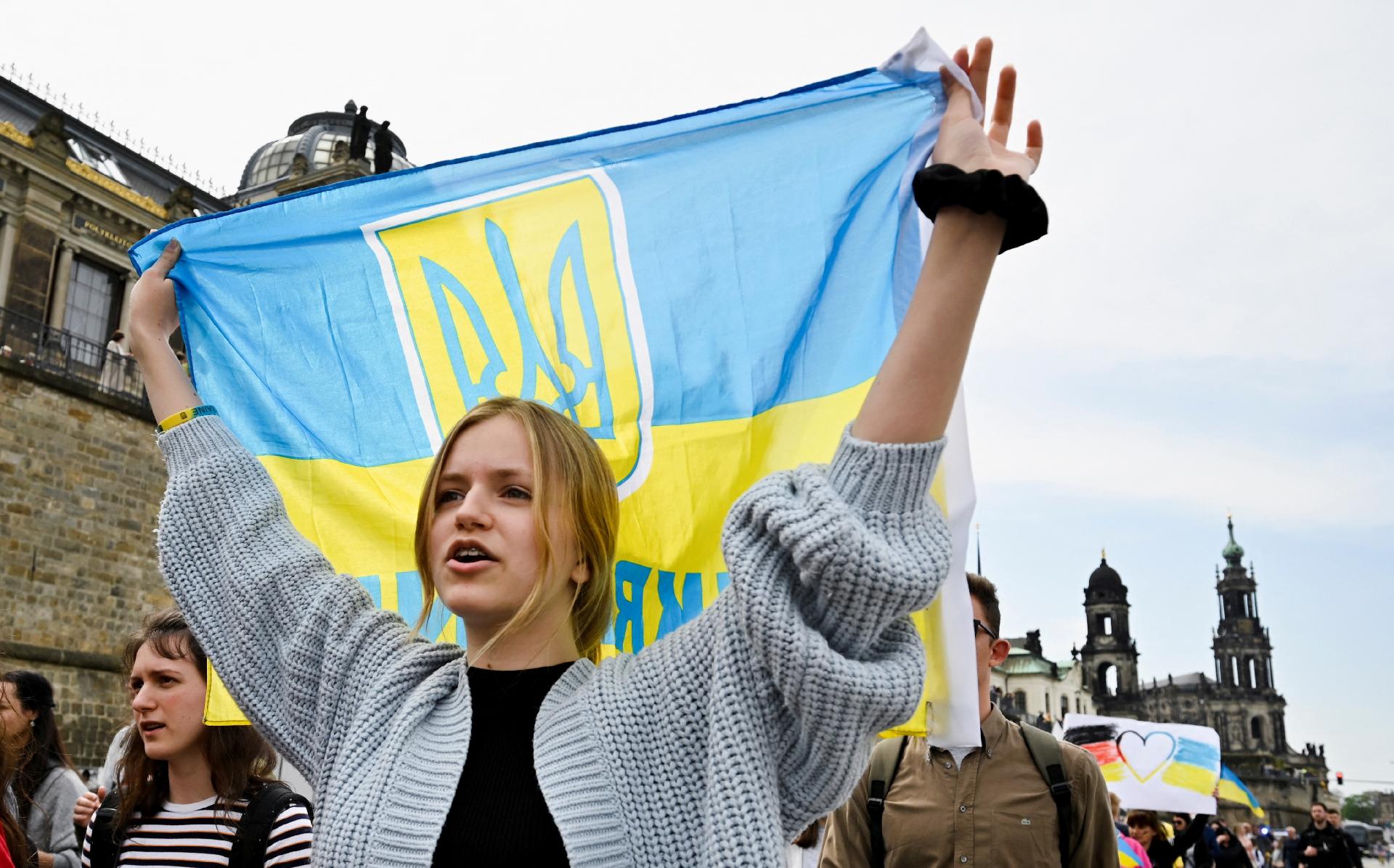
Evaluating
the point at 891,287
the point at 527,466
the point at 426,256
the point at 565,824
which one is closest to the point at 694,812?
the point at 565,824

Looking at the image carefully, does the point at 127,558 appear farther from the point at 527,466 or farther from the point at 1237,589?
the point at 1237,589

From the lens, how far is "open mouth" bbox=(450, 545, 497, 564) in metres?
1.96

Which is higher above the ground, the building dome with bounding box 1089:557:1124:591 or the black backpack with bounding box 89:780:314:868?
the building dome with bounding box 1089:557:1124:591

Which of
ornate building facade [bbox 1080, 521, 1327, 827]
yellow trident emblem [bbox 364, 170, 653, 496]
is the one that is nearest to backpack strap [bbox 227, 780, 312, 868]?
yellow trident emblem [bbox 364, 170, 653, 496]

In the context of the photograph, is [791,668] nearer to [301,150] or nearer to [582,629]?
[582,629]

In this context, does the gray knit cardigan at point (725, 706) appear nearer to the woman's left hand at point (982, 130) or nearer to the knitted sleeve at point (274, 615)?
the knitted sleeve at point (274, 615)

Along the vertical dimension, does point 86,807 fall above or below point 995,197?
below

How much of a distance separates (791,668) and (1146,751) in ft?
33.3

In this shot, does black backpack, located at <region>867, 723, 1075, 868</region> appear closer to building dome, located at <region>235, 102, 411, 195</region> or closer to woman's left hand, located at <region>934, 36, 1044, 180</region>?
woman's left hand, located at <region>934, 36, 1044, 180</region>

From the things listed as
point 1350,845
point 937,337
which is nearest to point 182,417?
point 937,337

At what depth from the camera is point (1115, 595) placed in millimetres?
113562

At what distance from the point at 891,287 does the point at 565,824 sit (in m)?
1.30

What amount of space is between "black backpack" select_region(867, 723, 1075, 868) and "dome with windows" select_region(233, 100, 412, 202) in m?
29.2

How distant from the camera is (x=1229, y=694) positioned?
384 ft
